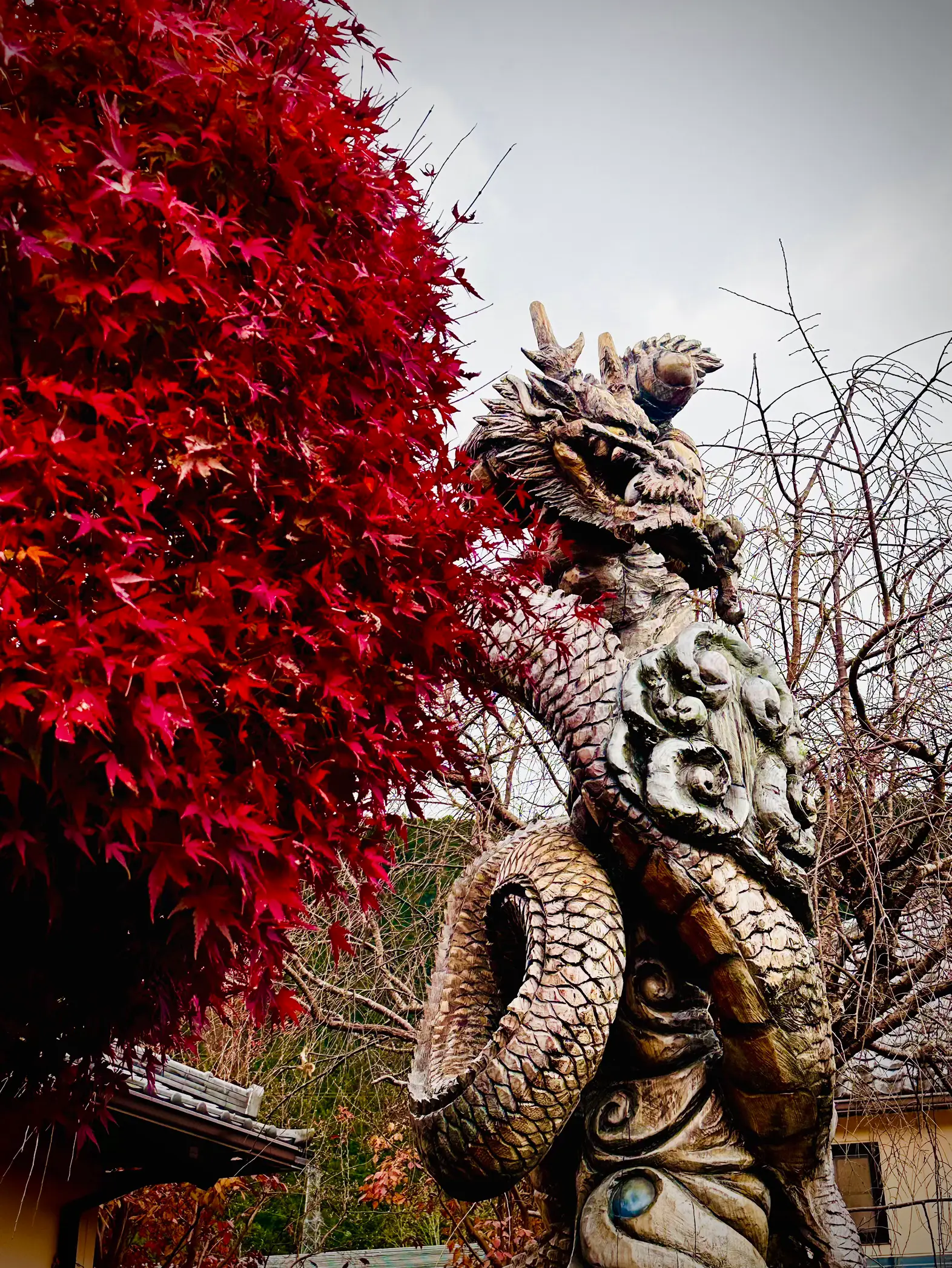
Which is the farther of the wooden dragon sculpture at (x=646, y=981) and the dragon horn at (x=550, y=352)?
the dragon horn at (x=550, y=352)

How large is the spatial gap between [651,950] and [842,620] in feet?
5.27

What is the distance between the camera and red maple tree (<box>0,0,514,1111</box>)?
1471mm

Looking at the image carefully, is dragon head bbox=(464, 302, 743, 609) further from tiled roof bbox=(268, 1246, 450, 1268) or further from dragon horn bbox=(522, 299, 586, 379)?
tiled roof bbox=(268, 1246, 450, 1268)

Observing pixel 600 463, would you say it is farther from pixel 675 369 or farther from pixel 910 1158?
pixel 910 1158

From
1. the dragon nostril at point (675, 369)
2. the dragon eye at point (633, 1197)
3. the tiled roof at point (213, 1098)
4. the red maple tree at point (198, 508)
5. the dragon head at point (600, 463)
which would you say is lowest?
the dragon eye at point (633, 1197)

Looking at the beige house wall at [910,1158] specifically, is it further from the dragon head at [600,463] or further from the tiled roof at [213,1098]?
the tiled roof at [213,1098]

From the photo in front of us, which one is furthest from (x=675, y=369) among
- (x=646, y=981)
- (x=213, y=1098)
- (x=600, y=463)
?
(x=213, y=1098)

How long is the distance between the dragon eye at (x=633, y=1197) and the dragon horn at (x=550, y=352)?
1.90 meters

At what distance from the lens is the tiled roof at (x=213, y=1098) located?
3.79 metres

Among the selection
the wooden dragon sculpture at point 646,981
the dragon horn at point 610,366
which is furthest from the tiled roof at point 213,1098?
the dragon horn at point 610,366

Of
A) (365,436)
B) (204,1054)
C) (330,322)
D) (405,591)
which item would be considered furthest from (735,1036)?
(204,1054)

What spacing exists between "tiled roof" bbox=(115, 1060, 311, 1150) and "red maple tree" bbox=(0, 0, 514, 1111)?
6.19ft

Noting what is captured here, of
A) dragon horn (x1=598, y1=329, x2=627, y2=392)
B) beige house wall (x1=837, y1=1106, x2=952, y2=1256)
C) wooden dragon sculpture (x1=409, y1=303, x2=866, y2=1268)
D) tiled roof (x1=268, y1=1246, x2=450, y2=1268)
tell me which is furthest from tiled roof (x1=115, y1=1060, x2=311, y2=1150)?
tiled roof (x1=268, y1=1246, x2=450, y2=1268)

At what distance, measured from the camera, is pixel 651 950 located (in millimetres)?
2408
